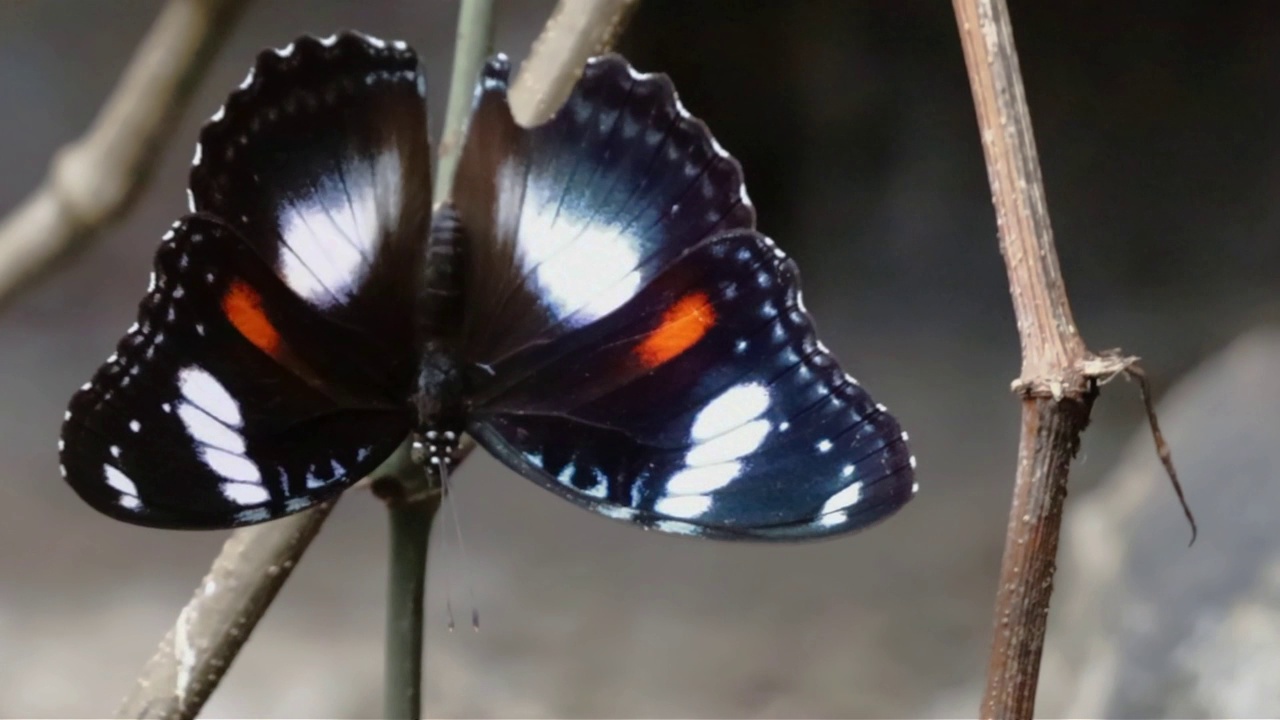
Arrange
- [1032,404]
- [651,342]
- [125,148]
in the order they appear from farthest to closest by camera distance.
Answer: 1. [125,148]
2. [651,342]
3. [1032,404]

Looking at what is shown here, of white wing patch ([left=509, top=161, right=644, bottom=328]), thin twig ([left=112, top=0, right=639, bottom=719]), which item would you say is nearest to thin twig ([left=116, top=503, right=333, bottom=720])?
thin twig ([left=112, top=0, right=639, bottom=719])

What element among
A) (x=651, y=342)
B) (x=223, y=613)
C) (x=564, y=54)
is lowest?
(x=223, y=613)

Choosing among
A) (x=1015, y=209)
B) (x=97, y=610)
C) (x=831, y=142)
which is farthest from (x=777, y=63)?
(x=97, y=610)

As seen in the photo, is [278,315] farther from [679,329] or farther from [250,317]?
[679,329]

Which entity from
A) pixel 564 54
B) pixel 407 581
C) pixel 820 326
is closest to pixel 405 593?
pixel 407 581

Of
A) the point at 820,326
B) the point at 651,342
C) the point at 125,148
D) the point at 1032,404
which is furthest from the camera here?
the point at 820,326

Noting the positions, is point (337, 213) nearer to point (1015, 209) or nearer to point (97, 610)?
point (1015, 209)

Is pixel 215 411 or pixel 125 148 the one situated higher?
pixel 125 148
